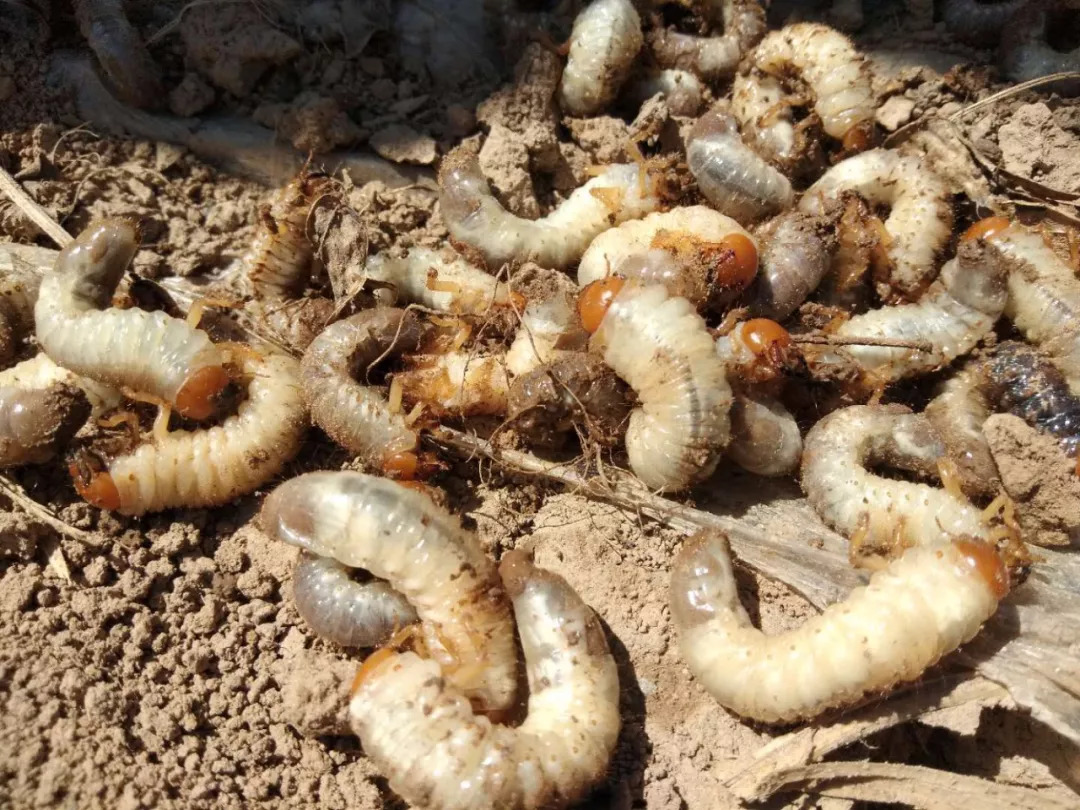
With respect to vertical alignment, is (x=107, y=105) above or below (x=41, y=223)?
above

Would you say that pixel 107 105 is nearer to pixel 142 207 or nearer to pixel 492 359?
pixel 142 207

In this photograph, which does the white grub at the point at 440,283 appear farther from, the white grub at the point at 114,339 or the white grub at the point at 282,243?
the white grub at the point at 114,339

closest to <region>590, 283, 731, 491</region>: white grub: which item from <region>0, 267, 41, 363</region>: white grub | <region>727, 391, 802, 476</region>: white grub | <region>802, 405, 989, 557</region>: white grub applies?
<region>727, 391, 802, 476</region>: white grub

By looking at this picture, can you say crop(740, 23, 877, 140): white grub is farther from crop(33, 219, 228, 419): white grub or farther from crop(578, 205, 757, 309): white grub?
crop(33, 219, 228, 419): white grub

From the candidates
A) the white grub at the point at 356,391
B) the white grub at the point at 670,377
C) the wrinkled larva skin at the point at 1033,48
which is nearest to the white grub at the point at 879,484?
the white grub at the point at 670,377

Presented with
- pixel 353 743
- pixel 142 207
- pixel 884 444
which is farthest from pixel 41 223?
pixel 884 444

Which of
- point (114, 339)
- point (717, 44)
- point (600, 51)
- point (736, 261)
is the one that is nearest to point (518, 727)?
point (736, 261)
